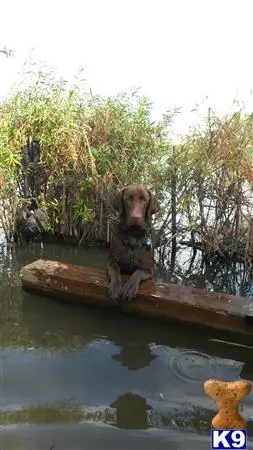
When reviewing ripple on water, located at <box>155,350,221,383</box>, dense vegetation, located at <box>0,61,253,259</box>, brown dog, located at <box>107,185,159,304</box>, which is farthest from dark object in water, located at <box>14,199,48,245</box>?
ripple on water, located at <box>155,350,221,383</box>

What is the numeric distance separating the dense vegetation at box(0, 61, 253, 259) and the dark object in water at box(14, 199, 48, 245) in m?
0.12

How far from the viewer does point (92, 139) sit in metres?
7.06

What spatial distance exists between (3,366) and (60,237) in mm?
4041

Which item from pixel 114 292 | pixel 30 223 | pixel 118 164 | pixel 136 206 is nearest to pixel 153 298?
pixel 114 292

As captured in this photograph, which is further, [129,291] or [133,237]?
[133,237]

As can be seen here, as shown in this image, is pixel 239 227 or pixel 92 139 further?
pixel 92 139

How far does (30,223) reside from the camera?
7453mm

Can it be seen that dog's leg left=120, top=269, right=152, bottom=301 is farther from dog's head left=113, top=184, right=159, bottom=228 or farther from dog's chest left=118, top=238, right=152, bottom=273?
dog's head left=113, top=184, right=159, bottom=228

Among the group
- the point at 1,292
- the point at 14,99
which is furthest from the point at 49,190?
the point at 1,292

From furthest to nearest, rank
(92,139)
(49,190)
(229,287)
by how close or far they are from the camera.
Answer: (49,190) → (92,139) → (229,287)

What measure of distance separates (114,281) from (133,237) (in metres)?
0.51

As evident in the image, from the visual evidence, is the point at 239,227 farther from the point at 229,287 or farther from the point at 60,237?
the point at 60,237

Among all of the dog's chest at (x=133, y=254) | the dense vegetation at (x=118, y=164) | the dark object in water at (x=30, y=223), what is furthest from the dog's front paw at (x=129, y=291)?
the dark object in water at (x=30, y=223)

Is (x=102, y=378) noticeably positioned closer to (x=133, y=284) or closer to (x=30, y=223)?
(x=133, y=284)
